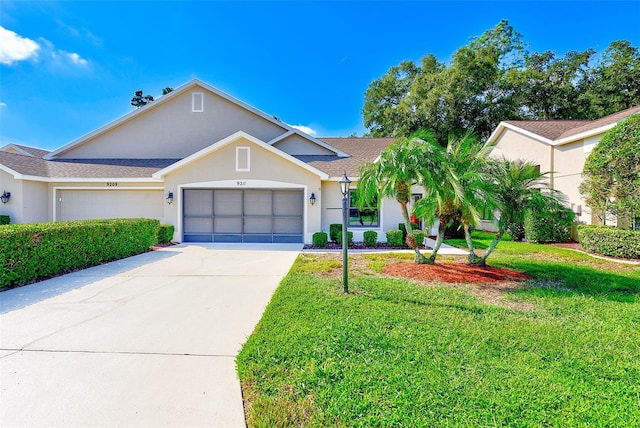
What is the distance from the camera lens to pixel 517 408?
2.62m

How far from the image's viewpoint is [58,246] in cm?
720

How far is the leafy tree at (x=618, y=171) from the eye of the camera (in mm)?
9617

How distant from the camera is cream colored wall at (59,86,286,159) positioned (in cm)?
1647

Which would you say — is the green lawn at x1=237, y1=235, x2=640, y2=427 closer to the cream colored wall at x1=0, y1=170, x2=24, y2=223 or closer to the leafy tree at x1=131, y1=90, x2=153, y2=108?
the cream colored wall at x1=0, y1=170, x2=24, y2=223

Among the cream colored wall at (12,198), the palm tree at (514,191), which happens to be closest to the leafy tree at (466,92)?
the palm tree at (514,191)

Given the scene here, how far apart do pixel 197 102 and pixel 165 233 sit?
837cm

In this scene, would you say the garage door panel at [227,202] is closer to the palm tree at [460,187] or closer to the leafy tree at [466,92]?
the palm tree at [460,187]

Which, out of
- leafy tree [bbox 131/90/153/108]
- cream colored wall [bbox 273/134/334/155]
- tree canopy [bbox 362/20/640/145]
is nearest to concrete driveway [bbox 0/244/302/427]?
cream colored wall [bbox 273/134/334/155]

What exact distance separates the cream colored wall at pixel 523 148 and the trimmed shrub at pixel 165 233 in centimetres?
1715

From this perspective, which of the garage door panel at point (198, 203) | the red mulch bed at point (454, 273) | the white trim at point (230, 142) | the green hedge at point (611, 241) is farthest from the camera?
the garage door panel at point (198, 203)

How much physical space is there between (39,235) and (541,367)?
9775mm

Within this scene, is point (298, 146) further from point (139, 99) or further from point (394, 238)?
point (139, 99)

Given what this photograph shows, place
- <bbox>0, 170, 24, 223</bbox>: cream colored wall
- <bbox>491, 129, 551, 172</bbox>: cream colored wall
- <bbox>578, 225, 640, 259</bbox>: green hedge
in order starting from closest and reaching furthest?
<bbox>578, 225, 640, 259</bbox>: green hedge
<bbox>0, 170, 24, 223</bbox>: cream colored wall
<bbox>491, 129, 551, 172</bbox>: cream colored wall

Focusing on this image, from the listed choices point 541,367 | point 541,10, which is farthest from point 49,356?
point 541,10
